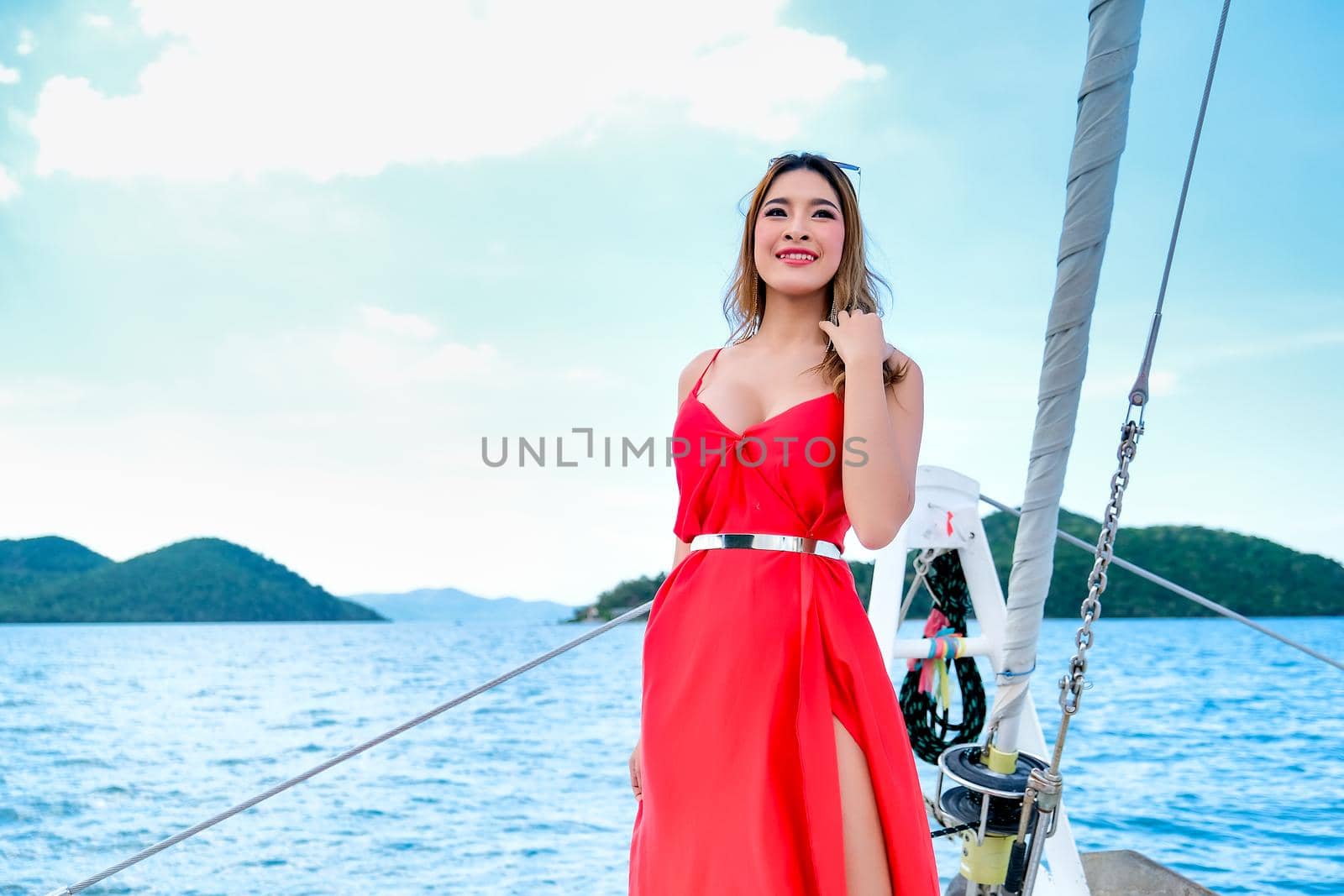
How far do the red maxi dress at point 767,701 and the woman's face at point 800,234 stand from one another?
0.28m

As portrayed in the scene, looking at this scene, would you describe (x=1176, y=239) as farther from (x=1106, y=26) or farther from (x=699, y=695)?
(x=699, y=695)

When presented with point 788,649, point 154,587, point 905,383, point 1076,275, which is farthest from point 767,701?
point 154,587

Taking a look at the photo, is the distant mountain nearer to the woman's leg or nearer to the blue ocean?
the blue ocean

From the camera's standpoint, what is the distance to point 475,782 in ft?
43.6

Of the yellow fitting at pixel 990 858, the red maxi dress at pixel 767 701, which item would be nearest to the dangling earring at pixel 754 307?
the red maxi dress at pixel 767 701

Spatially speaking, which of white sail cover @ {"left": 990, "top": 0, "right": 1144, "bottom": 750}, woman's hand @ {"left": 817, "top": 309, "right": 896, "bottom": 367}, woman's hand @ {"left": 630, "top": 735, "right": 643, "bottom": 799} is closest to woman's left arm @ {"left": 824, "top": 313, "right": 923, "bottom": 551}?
woman's hand @ {"left": 817, "top": 309, "right": 896, "bottom": 367}

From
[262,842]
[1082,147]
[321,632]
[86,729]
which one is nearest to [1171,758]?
[262,842]

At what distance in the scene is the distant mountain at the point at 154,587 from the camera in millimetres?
67375

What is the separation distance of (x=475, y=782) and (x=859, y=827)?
13.0 m

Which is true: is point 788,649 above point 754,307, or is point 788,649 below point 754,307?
below

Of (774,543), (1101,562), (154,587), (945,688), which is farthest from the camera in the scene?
(154,587)

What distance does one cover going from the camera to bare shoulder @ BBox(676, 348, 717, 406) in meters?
1.87

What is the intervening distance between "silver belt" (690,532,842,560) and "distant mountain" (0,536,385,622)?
7401cm

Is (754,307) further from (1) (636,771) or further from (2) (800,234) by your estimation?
(1) (636,771)
